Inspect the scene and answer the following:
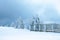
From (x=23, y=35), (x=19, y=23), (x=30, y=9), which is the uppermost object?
(x=30, y=9)

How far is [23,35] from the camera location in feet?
6.31

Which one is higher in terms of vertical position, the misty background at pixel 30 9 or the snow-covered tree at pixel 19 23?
the misty background at pixel 30 9

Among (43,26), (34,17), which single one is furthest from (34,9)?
(43,26)

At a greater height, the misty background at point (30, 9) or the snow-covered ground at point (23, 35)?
the misty background at point (30, 9)

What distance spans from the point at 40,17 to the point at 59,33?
0.39 m

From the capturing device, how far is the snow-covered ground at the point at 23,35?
73.9 inches

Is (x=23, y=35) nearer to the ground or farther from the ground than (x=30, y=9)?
nearer to the ground

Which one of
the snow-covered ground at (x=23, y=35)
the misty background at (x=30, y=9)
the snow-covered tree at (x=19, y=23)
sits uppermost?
the misty background at (x=30, y=9)

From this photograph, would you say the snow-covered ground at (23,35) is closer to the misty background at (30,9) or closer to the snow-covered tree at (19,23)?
the snow-covered tree at (19,23)

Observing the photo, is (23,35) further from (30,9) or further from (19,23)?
(30,9)

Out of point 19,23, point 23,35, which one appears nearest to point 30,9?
point 19,23

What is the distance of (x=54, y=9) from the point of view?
1958 mm

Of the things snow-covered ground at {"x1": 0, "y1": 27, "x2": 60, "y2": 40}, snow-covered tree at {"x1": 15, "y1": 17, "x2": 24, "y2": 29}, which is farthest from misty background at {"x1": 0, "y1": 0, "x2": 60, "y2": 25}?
snow-covered ground at {"x1": 0, "y1": 27, "x2": 60, "y2": 40}

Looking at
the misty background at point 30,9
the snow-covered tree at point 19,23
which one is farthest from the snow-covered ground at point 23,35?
the misty background at point 30,9
